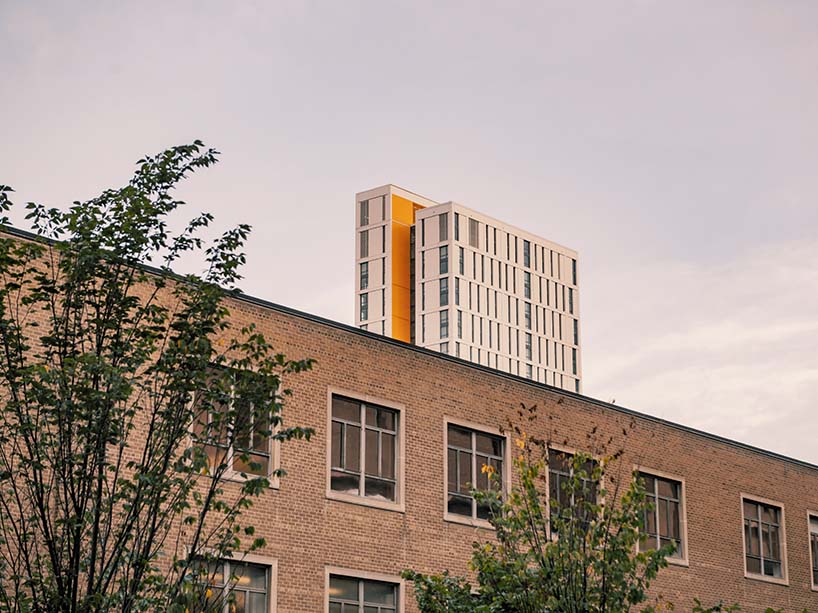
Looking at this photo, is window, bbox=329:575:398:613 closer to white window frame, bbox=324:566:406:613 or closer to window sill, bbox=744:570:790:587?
white window frame, bbox=324:566:406:613

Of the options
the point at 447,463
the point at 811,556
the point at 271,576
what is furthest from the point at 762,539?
the point at 271,576

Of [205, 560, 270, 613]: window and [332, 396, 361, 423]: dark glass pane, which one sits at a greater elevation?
[332, 396, 361, 423]: dark glass pane

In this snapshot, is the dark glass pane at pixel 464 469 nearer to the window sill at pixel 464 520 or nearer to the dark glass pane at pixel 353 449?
the window sill at pixel 464 520

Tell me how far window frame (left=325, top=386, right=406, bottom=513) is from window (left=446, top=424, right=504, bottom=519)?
1.47m

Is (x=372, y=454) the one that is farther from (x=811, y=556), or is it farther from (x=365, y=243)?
(x=365, y=243)

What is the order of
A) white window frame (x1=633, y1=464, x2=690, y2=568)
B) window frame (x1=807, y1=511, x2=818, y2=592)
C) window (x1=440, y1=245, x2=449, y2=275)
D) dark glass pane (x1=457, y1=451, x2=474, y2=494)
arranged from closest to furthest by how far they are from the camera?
dark glass pane (x1=457, y1=451, x2=474, y2=494) < white window frame (x1=633, y1=464, x2=690, y2=568) < window frame (x1=807, y1=511, x2=818, y2=592) < window (x1=440, y1=245, x2=449, y2=275)

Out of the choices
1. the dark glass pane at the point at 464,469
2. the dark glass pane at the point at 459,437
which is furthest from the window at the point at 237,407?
the dark glass pane at the point at 464,469

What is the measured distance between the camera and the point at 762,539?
120 feet

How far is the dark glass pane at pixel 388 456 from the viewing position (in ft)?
88.8

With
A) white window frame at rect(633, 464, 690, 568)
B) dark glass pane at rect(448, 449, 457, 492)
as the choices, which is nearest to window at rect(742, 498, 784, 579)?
white window frame at rect(633, 464, 690, 568)

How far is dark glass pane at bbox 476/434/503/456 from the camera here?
2945 centimetres

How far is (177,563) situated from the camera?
12.4 meters

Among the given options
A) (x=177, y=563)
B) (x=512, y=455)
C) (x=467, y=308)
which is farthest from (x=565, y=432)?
(x=467, y=308)

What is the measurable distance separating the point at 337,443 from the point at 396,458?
5.41 ft
